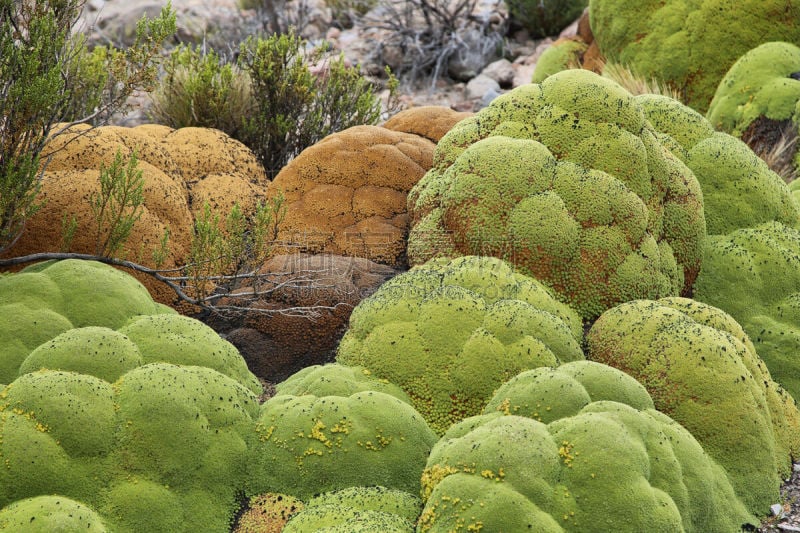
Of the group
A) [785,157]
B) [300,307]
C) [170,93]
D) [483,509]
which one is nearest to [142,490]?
[483,509]

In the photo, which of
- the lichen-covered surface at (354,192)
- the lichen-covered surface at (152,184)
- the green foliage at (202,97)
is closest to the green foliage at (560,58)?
the green foliage at (202,97)

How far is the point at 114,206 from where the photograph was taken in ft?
18.3

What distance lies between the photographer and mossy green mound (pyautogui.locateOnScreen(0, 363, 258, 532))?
347cm

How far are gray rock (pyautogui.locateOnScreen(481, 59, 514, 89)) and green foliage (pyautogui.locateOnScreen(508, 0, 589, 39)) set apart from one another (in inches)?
61.7

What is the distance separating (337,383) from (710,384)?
183 cm

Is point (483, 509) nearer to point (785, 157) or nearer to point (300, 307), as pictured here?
point (300, 307)

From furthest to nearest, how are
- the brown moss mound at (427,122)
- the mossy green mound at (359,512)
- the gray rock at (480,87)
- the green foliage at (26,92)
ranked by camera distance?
the gray rock at (480,87) < the brown moss mound at (427,122) < the green foliage at (26,92) < the mossy green mound at (359,512)

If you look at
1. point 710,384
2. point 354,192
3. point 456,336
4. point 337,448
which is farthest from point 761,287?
point 337,448

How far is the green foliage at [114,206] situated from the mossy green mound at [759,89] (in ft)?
20.5

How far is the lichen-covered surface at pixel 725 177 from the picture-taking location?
6.16 meters

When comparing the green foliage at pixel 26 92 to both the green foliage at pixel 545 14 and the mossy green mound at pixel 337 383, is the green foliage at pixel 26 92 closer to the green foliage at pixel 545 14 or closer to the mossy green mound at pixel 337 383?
the mossy green mound at pixel 337 383

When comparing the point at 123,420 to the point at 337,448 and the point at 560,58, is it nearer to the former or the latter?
the point at 337,448

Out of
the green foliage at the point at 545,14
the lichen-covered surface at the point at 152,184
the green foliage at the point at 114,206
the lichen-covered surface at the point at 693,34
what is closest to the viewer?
the green foliage at the point at 114,206

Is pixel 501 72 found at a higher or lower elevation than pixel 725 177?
lower
